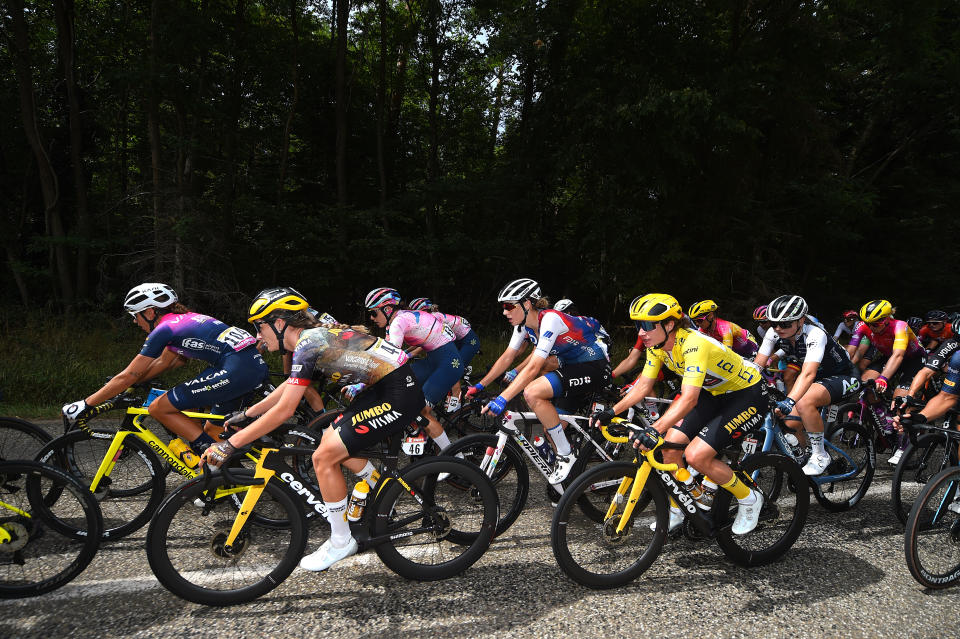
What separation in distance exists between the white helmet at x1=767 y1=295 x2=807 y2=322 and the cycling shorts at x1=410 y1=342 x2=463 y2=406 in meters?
3.10

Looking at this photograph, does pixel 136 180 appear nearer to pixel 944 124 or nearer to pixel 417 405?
pixel 417 405

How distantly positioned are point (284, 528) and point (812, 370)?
15.5ft

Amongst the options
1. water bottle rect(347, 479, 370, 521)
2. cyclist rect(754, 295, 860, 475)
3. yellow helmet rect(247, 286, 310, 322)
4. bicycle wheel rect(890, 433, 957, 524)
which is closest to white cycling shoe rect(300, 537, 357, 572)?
water bottle rect(347, 479, 370, 521)

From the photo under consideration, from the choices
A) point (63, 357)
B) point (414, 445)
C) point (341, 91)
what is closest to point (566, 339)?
point (414, 445)

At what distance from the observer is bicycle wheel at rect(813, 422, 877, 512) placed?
16.5 feet

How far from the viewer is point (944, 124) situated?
17.0 m

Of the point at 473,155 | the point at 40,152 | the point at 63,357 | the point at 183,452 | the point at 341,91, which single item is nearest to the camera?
the point at 183,452

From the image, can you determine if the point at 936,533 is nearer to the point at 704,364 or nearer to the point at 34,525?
the point at 704,364

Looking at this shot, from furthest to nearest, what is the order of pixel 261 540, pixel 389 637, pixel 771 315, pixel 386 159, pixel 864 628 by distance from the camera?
pixel 386 159, pixel 771 315, pixel 261 540, pixel 864 628, pixel 389 637

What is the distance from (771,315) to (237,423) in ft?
15.6

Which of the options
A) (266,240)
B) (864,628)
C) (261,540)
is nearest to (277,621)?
(261,540)

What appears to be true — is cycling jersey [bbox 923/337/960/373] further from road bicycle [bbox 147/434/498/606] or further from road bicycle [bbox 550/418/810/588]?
road bicycle [bbox 147/434/498/606]

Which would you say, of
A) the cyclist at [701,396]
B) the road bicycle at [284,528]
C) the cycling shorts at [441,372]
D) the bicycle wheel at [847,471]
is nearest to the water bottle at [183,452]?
the road bicycle at [284,528]

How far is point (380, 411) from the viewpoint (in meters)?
3.66
